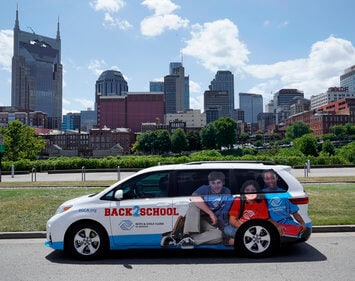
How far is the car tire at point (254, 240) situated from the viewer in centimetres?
666

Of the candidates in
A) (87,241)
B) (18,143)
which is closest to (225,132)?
(18,143)

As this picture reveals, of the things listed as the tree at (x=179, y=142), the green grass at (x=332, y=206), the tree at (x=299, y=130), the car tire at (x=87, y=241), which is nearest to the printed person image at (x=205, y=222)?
the car tire at (x=87, y=241)

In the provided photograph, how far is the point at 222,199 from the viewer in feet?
22.0

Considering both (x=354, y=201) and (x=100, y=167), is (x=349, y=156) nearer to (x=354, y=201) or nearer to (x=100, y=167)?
(x=100, y=167)

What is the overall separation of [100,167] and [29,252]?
31.3m

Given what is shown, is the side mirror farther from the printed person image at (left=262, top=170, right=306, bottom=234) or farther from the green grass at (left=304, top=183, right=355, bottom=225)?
the green grass at (left=304, top=183, right=355, bottom=225)

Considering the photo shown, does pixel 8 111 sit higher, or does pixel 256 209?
pixel 8 111

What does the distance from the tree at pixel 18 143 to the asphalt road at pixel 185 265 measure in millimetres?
47422

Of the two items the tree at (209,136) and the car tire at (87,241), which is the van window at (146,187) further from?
the tree at (209,136)

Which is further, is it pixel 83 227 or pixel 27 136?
pixel 27 136

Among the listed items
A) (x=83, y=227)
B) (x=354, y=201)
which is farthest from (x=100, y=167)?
(x=83, y=227)

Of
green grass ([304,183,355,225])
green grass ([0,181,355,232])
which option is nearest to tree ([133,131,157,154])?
green grass ([0,181,355,232])

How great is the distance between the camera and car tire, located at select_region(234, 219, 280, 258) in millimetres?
6664

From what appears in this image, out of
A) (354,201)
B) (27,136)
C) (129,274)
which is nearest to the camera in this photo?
(129,274)
